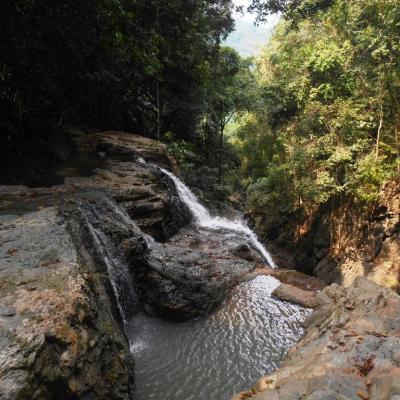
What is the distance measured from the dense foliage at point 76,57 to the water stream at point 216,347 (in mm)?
5403

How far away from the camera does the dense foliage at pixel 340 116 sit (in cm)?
887

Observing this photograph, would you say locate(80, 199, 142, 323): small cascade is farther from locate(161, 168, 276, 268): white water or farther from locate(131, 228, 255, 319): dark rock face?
locate(161, 168, 276, 268): white water

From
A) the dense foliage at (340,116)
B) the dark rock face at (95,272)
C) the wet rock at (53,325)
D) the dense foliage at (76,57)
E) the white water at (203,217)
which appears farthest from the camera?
the white water at (203,217)

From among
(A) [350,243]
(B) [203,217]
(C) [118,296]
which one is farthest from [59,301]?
(B) [203,217]

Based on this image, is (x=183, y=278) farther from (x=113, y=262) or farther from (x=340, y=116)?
(x=340, y=116)

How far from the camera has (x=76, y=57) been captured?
7.64 meters

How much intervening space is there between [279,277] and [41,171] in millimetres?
6752

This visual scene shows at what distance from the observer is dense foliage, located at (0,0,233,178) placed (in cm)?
650

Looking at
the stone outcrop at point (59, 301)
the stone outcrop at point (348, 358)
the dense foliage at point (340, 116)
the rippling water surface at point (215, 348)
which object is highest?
the dense foliage at point (340, 116)

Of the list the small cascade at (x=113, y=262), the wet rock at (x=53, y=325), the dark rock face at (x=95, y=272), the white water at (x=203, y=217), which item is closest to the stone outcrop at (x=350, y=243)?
the white water at (x=203, y=217)

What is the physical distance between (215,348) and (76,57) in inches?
265

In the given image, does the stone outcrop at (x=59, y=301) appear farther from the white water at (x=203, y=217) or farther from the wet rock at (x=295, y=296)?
the white water at (x=203, y=217)

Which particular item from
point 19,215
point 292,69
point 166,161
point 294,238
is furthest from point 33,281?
point 292,69

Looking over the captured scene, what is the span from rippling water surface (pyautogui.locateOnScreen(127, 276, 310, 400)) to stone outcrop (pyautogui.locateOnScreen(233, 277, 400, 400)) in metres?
0.73
